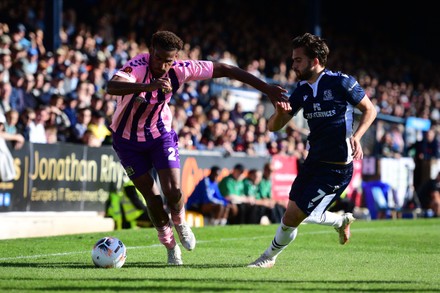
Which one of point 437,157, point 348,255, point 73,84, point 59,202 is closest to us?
point 348,255

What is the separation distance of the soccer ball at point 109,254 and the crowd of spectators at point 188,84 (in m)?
4.87

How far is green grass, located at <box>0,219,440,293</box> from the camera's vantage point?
789 cm

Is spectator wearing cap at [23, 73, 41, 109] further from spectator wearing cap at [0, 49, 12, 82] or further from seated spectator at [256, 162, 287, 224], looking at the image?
seated spectator at [256, 162, 287, 224]

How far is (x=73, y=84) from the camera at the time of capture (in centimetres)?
1902

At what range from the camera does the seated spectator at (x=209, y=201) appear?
19.1 m

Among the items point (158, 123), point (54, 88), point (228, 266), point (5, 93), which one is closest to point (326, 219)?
point (228, 266)

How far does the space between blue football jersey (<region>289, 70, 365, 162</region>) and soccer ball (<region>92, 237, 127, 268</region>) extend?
6.72 ft

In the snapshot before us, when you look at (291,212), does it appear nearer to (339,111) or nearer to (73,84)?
(339,111)

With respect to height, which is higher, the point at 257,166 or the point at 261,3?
the point at 261,3

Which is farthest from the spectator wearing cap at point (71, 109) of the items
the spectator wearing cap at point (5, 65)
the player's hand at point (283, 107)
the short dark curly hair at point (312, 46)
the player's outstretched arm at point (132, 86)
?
the short dark curly hair at point (312, 46)

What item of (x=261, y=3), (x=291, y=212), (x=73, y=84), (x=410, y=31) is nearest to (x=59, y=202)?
(x=73, y=84)

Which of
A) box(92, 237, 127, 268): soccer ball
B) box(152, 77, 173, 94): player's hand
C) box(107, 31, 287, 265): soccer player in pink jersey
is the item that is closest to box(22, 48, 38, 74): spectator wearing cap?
box(107, 31, 287, 265): soccer player in pink jersey

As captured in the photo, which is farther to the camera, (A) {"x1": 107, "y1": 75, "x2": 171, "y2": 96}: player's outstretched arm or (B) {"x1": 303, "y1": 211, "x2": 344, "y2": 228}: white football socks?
(B) {"x1": 303, "y1": 211, "x2": 344, "y2": 228}: white football socks

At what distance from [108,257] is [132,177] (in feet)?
2.90
